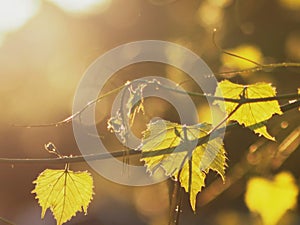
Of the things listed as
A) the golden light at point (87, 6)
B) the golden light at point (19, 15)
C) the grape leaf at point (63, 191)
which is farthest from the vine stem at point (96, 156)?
the golden light at point (87, 6)

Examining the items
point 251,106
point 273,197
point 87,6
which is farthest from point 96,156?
point 87,6

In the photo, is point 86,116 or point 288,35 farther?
point 288,35

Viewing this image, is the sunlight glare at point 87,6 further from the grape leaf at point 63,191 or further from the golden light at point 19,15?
the grape leaf at point 63,191

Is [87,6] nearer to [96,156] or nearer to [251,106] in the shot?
[251,106]

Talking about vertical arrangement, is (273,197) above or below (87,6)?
below

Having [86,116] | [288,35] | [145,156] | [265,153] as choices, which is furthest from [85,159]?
[288,35]

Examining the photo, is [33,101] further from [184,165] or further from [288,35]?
[184,165]
